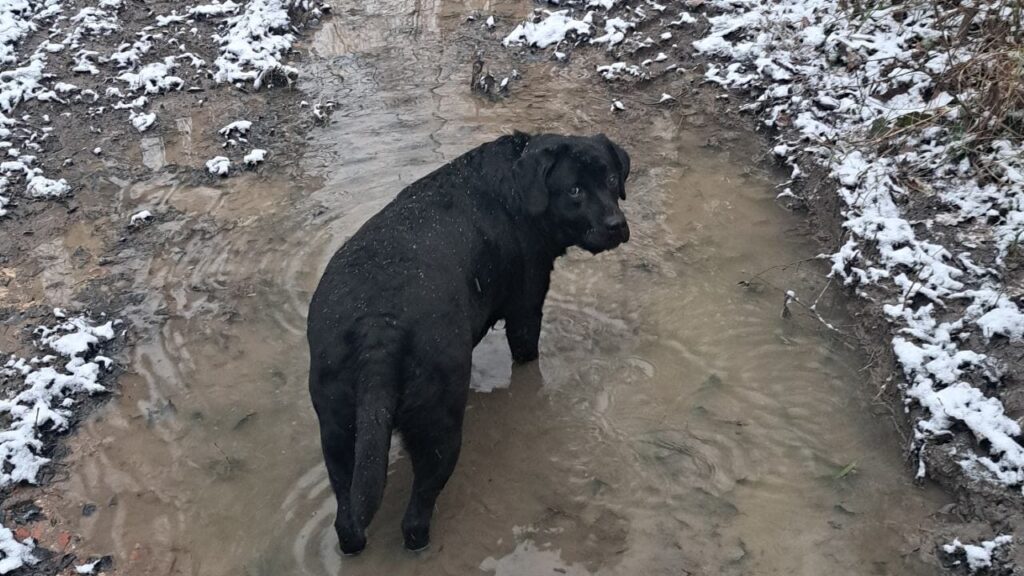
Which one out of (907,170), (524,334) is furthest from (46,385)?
(907,170)

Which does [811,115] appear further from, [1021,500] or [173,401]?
[173,401]

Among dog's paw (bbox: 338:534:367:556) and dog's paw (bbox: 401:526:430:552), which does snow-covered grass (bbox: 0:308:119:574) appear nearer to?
dog's paw (bbox: 338:534:367:556)

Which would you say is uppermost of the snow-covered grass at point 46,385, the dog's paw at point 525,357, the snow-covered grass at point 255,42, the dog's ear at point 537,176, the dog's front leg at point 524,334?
the dog's ear at point 537,176

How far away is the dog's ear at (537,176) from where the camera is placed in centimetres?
436

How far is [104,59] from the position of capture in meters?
8.43

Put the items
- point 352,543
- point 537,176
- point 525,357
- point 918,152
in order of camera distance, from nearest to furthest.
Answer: point 352,543 → point 537,176 → point 525,357 → point 918,152

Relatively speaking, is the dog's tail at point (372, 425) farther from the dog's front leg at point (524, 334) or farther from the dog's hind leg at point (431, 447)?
the dog's front leg at point (524, 334)

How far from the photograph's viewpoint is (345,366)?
132 inches

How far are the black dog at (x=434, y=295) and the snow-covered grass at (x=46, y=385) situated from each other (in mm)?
1957

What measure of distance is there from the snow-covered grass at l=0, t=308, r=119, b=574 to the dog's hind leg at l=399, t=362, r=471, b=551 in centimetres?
196

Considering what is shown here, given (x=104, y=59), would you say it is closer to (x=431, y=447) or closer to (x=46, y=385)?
(x=46, y=385)

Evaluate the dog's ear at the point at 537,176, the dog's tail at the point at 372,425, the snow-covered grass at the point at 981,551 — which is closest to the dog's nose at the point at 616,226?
the dog's ear at the point at 537,176

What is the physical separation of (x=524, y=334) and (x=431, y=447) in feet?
4.48

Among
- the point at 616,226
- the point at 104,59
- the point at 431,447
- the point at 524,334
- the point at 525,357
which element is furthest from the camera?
the point at 104,59
